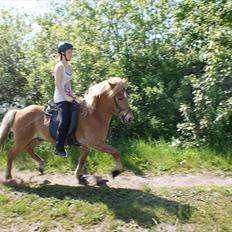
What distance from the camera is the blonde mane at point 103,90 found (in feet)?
27.0

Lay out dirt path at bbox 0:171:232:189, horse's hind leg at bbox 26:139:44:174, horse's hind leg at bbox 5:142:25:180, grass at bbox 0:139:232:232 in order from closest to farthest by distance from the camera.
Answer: grass at bbox 0:139:232:232 < dirt path at bbox 0:171:232:189 < horse's hind leg at bbox 5:142:25:180 < horse's hind leg at bbox 26:139:44:174

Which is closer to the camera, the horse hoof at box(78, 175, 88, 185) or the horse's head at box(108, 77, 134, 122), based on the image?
the horse's head at box(108, 77, 134, 122)

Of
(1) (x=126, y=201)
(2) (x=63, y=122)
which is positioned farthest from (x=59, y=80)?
(1) (x=126, y=201)

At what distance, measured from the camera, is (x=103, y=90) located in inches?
332

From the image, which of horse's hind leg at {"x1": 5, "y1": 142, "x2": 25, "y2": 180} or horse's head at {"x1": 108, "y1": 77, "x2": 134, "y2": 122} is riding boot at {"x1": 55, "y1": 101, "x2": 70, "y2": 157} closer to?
horse's head at {"x1": 108, "y1": 77, "x2": 134, "y2": 122}

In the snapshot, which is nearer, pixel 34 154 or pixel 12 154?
pixel 12 154

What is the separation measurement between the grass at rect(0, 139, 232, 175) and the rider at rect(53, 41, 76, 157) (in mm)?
1586

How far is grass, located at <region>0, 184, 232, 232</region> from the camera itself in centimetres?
723

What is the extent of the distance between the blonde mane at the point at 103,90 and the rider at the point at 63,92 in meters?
0.32

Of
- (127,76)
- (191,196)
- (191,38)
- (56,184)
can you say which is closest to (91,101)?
(56,184)

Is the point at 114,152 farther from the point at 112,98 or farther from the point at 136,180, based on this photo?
the point at 136,180

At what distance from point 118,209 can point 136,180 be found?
5.35 ft

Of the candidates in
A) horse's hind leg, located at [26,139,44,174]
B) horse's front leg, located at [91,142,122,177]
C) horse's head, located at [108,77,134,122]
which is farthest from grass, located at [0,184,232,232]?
horse's head, located at [108,77,134,122]

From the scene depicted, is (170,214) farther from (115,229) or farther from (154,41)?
(154,41)
